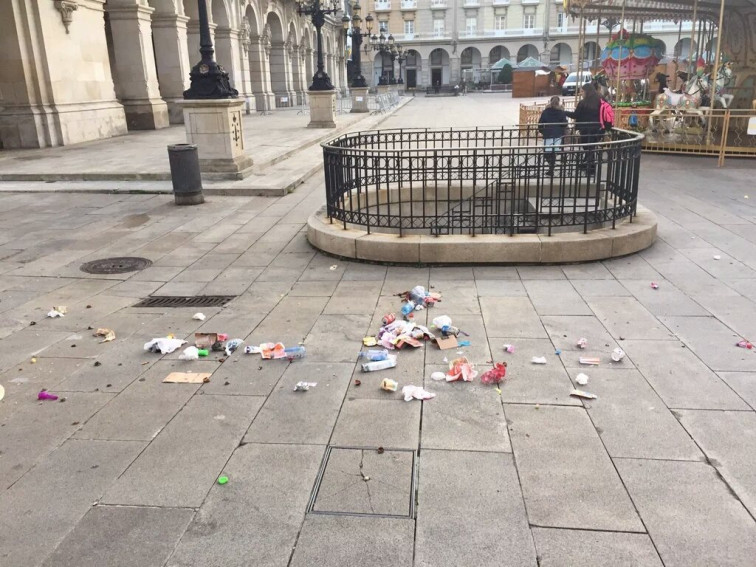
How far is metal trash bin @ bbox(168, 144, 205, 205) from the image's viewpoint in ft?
34.4

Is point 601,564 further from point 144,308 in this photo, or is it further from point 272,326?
point 144,308

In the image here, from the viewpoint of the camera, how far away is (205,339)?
5016 millimetres

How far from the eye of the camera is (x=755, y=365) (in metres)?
4.35

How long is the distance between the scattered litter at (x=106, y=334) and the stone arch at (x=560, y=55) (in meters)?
85.8

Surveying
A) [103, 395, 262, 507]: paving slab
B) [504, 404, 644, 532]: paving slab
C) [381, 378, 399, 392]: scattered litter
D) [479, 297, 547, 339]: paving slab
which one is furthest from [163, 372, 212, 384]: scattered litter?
[479, 297, 547, 339]: paving slab

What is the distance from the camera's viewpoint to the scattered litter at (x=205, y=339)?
4945mm

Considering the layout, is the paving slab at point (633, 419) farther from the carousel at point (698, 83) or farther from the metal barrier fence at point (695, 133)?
the metal barrier fence at point (695, 133)

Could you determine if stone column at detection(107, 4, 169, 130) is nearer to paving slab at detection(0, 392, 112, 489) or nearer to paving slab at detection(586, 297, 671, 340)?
paving slab at detection(0, 392, 112, 489)

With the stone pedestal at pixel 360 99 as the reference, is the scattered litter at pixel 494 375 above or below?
below

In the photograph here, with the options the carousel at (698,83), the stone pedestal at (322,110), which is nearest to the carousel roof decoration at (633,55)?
the carousel at (698,83)

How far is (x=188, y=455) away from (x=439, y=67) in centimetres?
8838

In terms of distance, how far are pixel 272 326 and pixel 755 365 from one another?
3.72 m

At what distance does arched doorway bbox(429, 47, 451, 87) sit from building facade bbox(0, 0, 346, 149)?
55545 millimetres

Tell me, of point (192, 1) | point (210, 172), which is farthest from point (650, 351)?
point (192, 1)
